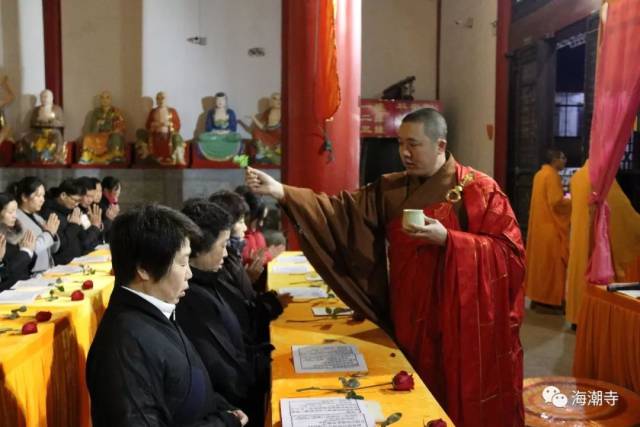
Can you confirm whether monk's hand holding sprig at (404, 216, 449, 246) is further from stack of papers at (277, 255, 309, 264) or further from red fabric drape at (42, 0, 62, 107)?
red fabric drape at (42, 0, 62, 107)

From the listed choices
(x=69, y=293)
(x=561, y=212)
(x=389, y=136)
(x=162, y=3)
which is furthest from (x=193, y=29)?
(x=69, y=293)

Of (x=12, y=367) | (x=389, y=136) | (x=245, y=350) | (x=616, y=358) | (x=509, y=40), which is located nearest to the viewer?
(x=12, y=367)

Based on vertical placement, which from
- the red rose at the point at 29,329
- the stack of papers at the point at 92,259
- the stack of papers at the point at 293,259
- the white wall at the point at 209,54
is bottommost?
the stack of papers at the point at 92,259

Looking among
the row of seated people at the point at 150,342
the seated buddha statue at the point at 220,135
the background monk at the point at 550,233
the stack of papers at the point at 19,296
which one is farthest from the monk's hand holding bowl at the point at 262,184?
the seated buddha statue at the point at 220,135

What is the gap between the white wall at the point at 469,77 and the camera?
803cm

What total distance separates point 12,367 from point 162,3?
8.77 meters

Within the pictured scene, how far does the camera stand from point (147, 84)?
10070mm

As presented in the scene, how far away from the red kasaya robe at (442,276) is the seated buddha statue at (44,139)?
788 cm

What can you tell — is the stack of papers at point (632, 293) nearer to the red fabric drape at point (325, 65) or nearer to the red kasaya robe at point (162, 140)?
the red fabric drape at point (325, 65)

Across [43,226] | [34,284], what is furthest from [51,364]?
[43,226]

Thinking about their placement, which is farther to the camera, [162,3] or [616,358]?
[162,3]

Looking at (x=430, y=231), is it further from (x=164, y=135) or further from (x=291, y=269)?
(x=164, y=135)

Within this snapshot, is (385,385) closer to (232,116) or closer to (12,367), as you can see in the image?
(12,367)

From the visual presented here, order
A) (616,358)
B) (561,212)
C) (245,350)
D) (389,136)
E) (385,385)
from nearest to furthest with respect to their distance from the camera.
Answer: (385,385), (245,350), (616,358), (561,212), (389,136)
